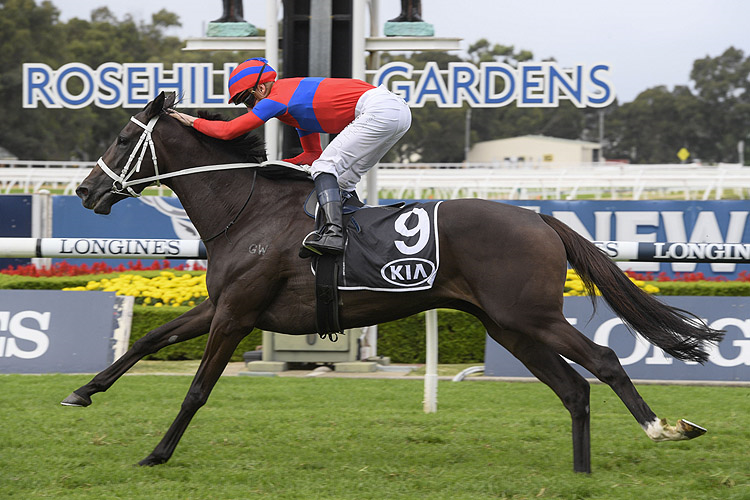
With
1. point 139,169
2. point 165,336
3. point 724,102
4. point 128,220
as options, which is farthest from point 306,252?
point 724,102

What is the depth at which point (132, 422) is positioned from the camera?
489 cm

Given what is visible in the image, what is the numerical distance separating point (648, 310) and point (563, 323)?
495 millimetres

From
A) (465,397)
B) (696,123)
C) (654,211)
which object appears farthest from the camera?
(696,123)

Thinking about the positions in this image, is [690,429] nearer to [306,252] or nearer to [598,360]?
[598,360]

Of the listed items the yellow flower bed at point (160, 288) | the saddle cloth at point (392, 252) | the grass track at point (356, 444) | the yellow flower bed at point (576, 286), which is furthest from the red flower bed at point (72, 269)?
the saddle cloth at point (392, 252)

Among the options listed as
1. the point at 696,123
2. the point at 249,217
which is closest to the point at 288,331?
the point at 249,217

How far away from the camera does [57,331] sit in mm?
6137

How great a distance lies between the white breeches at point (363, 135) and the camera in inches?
165

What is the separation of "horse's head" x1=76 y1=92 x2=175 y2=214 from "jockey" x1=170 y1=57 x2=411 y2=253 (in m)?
0.18

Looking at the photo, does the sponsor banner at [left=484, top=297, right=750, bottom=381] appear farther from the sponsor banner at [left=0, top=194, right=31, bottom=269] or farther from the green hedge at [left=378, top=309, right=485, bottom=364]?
the sponsor banner at [left=0, top=194, right=31, bottom=269]

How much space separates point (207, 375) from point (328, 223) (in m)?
0.91

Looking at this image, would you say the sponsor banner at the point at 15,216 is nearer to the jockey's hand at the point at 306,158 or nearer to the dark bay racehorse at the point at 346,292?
the dark bay racehorse at the point at 346,292

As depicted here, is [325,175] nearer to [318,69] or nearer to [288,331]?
[288,331]

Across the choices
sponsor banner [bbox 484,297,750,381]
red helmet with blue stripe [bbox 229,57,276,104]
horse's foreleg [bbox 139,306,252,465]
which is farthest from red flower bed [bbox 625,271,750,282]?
horse's foreleg [bbox 139,306,252,465]
